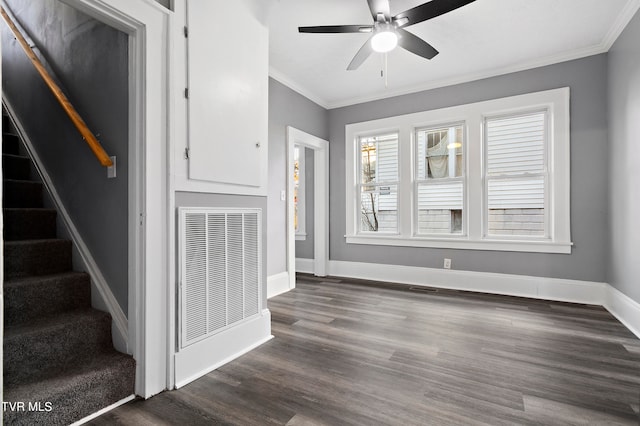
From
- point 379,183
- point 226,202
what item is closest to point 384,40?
point 226,202

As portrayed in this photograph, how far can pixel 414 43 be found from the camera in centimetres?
275

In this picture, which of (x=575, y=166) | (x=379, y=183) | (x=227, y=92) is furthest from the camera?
(x=379, y=183)

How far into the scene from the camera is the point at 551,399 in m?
1.72

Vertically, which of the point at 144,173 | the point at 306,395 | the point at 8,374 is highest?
the point at 144,173

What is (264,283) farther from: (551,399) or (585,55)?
(585,55)

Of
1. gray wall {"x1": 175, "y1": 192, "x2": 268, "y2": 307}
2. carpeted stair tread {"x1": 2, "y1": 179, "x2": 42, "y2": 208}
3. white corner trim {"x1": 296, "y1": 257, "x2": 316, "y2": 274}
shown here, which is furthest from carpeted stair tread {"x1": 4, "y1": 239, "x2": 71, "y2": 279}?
white corner trim {"x1": 296, "y1": 257, "x2": 316, "y2": 274}

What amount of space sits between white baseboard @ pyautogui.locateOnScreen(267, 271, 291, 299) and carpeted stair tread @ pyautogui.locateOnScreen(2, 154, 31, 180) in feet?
7.93

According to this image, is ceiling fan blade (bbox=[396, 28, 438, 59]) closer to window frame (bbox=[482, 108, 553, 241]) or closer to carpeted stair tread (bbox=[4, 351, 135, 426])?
window frame (bbox=[482, 108, 553, 241])

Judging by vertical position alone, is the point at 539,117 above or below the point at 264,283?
above

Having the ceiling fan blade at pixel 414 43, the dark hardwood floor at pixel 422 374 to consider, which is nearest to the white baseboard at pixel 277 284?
the dark hardwood floor at pixel 422 374

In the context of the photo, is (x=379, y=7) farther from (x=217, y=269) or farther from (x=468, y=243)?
(x=468, y=243)

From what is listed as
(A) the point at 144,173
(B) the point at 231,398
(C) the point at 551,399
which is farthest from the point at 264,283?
(C) the point at 551,399

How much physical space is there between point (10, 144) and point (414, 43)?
3.51 meters

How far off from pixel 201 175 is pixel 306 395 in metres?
1.43
